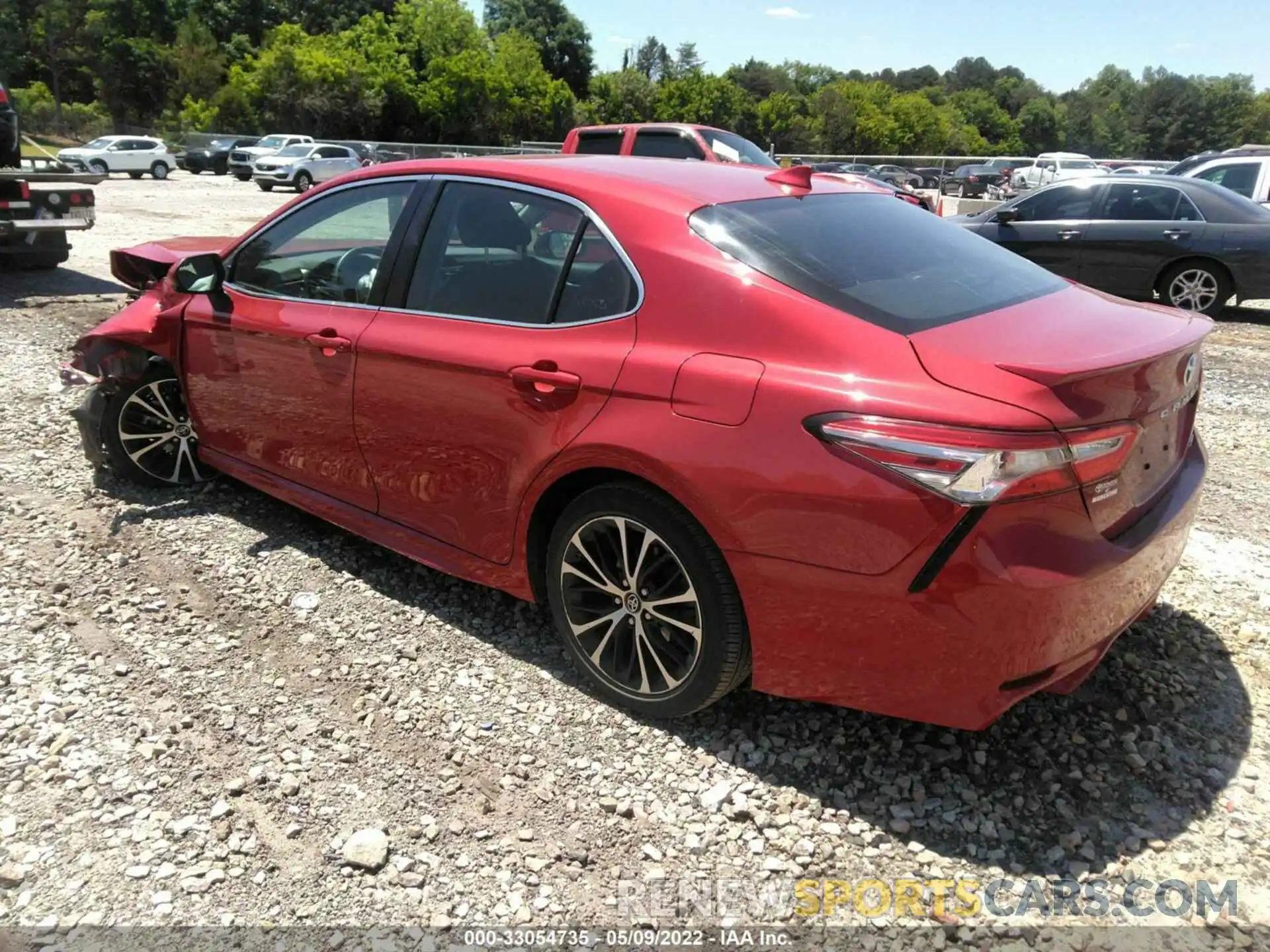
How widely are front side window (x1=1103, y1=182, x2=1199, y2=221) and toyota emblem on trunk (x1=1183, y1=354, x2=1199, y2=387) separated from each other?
8.27 metres

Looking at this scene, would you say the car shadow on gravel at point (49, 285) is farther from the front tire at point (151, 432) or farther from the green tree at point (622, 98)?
the green tree at point (622, 98)

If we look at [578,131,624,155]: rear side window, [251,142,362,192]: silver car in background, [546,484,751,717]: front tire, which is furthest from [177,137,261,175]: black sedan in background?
[546,484,751,717]: front tire

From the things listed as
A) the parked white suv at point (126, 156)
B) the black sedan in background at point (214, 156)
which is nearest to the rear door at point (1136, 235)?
the parked white suv at point (126, 156)

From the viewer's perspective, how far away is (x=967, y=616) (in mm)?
2271

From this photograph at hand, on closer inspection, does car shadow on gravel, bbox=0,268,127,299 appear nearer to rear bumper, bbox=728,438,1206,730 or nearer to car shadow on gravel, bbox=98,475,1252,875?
car shadow on gravel, bbox=98,475,1252,875

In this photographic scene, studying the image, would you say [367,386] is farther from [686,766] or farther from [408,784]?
[686,766]

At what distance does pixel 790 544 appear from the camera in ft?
7.98

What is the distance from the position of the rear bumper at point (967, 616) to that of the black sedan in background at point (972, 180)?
95.5ft

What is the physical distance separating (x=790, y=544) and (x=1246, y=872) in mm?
1431

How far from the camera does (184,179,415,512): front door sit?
12.0ft

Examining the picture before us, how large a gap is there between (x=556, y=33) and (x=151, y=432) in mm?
→ 99306

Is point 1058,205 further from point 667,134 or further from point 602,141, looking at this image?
point 602,141

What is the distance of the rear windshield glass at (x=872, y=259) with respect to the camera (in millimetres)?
2617

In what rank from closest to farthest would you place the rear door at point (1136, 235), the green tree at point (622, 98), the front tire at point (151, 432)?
the front tire at point (151, 432), the rear door at point (1136, 235), the green tree at point (622, 98)
